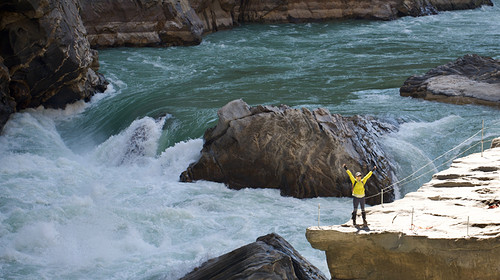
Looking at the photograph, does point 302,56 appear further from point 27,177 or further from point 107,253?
point 107,253

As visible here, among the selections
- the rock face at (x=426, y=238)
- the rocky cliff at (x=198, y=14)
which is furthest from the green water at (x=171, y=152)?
the rock face at (x=426, y=238)

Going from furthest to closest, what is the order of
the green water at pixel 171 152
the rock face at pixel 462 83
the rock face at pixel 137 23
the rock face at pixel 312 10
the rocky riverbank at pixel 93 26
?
the rock face at pixel 312 10, the rock face at pixel 137 23, the rock face at pixel 462 83, the rocky riverbank at pixel 93 26, the green water at pixel 171 152

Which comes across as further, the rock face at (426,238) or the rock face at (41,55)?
the rock face at (41,55)

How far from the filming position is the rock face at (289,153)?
500 inches

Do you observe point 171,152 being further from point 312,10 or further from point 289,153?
point 312,10

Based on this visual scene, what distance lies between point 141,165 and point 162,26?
13716mm

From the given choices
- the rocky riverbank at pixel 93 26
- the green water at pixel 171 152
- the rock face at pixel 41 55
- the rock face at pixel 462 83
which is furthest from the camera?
the rock face at pixel 462 83

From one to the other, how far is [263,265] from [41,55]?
11440 millimetres

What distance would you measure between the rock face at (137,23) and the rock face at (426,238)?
2072 centimetres

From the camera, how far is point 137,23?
89.5 ft

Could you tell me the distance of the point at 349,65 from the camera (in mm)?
22641

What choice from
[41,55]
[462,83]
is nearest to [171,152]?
[41,55]

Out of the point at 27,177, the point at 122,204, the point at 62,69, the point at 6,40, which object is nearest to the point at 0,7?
the point at 6,40

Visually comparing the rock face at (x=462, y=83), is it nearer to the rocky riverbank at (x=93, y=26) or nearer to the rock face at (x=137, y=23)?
the rocky riverbank at (x=93, y=26)
